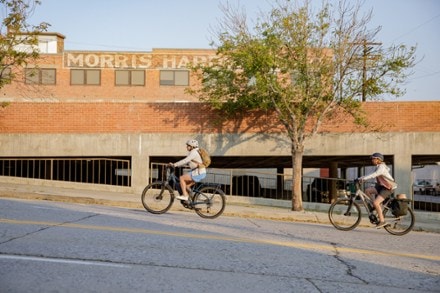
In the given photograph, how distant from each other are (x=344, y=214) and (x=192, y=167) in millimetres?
3804

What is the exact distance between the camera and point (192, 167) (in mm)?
12039

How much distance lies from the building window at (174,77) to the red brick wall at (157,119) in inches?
996

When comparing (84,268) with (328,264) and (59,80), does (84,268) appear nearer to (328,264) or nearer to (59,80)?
(328,264)

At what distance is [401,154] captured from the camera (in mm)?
21422

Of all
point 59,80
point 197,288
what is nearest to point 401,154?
point 197,288

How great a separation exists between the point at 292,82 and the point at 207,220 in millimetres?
9105

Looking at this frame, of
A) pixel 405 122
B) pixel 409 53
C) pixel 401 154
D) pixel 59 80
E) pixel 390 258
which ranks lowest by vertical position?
pixel 390 258

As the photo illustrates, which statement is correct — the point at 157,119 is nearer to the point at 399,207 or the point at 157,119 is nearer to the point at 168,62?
the point at 399,207

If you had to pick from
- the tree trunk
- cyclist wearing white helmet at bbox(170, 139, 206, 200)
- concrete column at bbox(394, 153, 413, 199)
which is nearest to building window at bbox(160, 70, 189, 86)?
concrete column at bbox(394, 153, 413, 199)

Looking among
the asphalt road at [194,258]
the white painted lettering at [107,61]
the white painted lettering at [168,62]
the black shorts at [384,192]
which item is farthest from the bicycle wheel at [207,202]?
the white painted lettering at [107,61]

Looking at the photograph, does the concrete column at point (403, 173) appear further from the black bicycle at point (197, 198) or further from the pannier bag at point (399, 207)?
the black bicycle at point (197, 198)

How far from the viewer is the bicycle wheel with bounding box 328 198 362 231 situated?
11805mm

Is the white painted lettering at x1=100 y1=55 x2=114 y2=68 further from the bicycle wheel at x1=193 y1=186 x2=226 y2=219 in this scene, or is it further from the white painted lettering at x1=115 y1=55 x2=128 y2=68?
the bicycle wheel at x1=193 y1=186 x2=226 y2=219

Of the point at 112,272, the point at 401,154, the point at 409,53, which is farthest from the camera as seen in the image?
the point at 401,154
